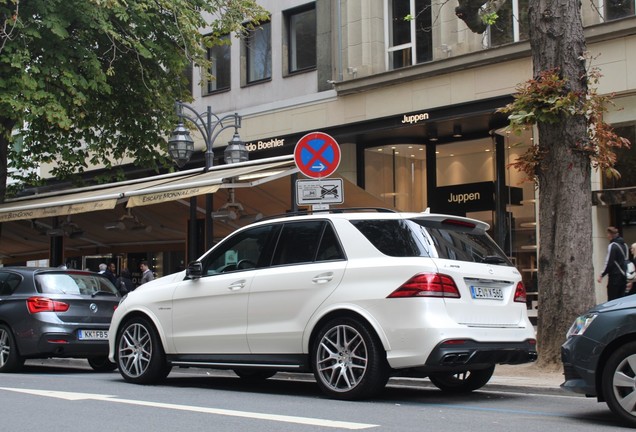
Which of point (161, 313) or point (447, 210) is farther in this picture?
point (447, 210)

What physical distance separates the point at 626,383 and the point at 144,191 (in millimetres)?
11267

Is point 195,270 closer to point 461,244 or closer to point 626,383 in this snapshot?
point 461,244

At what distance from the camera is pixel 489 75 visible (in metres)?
19.8

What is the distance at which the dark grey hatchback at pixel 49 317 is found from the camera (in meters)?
12.5

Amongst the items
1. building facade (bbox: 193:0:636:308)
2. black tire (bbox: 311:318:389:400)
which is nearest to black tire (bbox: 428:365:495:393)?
black tire (bbox: 311:318:389:400)

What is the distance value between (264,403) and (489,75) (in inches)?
513

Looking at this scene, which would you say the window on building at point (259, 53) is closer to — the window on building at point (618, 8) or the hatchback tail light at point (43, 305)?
the window on building at point (618, 8)

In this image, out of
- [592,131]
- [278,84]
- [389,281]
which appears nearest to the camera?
[389,281]

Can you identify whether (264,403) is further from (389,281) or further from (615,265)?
(615,265)

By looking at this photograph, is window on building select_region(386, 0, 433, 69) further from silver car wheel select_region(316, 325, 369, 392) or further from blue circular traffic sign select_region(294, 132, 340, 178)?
silver car wheel select_region(316, 325, 369, 392)

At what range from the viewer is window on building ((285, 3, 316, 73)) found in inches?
974

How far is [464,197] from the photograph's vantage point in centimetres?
2202

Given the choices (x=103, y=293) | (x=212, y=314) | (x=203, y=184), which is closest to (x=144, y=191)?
(x=203, y=184)

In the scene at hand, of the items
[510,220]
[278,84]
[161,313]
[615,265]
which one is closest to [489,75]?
[510,220]
